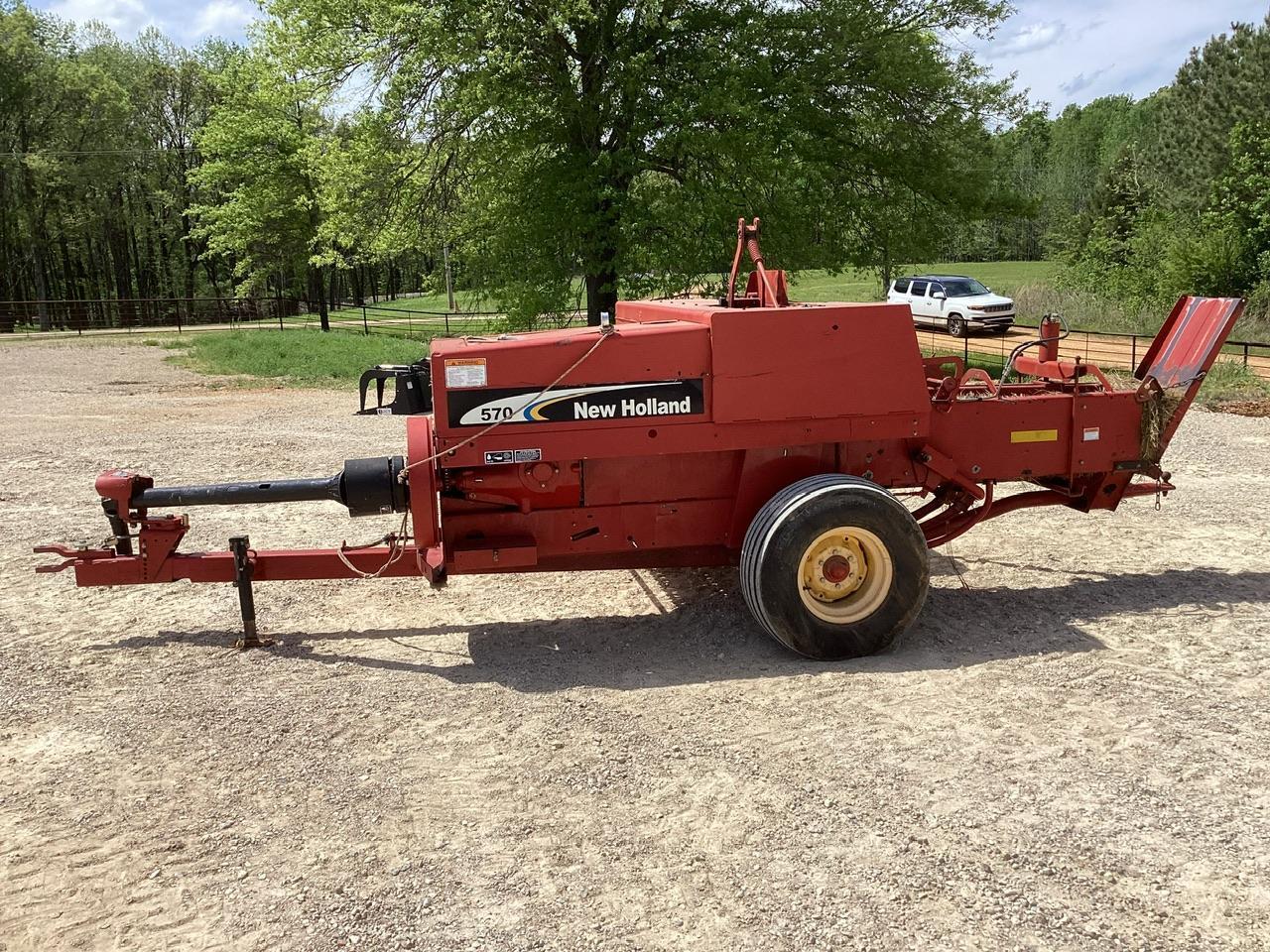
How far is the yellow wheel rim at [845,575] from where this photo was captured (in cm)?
522

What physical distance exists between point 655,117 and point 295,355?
34.2 feet

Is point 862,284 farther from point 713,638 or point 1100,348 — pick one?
point 713,638

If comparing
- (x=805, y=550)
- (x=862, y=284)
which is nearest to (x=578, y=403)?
(x=805, y=550)

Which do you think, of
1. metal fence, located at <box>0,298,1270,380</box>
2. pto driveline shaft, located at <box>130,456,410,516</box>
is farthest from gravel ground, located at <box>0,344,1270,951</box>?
metal fence, located at <box>0,298,1270,380</box>

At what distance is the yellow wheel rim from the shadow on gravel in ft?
0.91

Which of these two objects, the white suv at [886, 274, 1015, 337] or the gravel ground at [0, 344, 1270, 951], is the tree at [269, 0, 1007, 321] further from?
the gravel ground at [0, 344, 1270, 951]

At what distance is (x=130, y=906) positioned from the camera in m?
3.35

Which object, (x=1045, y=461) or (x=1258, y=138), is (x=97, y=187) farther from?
(x=1045, y=461)

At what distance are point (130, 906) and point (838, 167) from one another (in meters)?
16.2

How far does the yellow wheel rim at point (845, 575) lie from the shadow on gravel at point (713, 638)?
0.28 meters

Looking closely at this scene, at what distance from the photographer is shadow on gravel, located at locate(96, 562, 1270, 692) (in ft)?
17.2

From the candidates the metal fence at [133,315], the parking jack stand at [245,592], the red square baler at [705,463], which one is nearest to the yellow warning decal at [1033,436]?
the red square baler at [705,463]

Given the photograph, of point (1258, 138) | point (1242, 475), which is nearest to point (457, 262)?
point (1242, 475)

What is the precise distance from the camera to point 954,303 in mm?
27109
